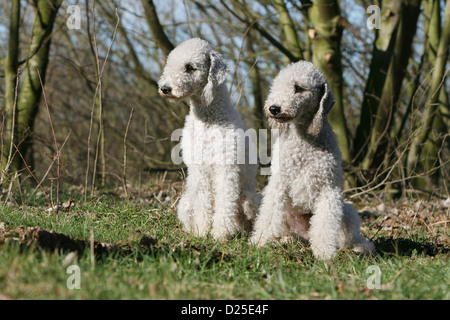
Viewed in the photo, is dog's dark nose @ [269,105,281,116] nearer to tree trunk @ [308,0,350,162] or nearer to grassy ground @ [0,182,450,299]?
grassy ground @ [0,182,450,299]

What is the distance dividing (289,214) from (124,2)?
691 centimetres

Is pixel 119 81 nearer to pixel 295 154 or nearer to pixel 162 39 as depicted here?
pixel 162 39

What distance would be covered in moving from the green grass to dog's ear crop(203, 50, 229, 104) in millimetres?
1183

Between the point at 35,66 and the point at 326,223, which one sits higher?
the point at 35,66

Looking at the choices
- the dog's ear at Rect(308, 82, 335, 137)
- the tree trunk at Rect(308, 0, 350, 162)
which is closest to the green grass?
the dog's ear at Rect(308, 82, 335, 137)

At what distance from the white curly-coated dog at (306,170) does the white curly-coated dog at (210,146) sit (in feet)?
1.05

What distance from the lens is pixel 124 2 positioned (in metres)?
9.79

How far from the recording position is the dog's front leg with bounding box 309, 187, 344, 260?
395cm

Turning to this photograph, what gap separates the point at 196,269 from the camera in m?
3.33

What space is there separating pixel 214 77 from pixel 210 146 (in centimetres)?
57

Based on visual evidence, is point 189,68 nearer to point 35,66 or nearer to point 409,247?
point 409,247

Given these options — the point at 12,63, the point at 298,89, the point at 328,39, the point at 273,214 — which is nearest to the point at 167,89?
the point at 298,89

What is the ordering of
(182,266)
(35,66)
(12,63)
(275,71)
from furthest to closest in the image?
(275,71) → (35,66) → (12,63) → (182,266)
